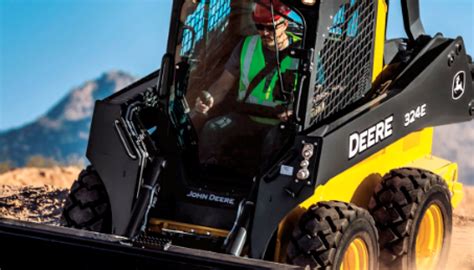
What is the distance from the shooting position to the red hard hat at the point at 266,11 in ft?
28.3

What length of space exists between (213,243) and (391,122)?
163 centimetres

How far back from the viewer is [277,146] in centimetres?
855

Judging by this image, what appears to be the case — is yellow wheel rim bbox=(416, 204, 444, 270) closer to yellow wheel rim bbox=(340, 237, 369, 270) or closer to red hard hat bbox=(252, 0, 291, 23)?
yellow wheel rim bbox=(340, 237, 369, 270)

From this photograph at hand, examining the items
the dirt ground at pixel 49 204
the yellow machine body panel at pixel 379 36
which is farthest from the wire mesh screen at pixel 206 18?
the dirt ground at pixel 49 204

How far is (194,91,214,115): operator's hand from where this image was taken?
9031 mm

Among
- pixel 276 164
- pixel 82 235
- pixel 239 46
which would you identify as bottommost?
pixel 82 235

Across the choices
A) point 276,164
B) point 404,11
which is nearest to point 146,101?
point 276,164

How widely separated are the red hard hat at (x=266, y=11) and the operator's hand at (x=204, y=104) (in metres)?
0.64

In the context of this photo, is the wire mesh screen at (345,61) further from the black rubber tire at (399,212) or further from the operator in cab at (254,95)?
the black rubber tire at (399,212)

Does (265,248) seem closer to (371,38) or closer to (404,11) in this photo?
(371,38)

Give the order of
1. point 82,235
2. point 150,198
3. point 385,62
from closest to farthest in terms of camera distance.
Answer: point 82,235 → point 150,198 → point 385,62

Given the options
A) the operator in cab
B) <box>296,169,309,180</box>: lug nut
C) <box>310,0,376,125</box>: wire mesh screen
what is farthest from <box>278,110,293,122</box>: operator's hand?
<box>296,169,309,180</box>: lug nut

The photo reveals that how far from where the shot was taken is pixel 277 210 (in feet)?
26.7

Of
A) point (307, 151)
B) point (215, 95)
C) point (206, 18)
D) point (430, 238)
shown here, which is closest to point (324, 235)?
point (307, 151)
